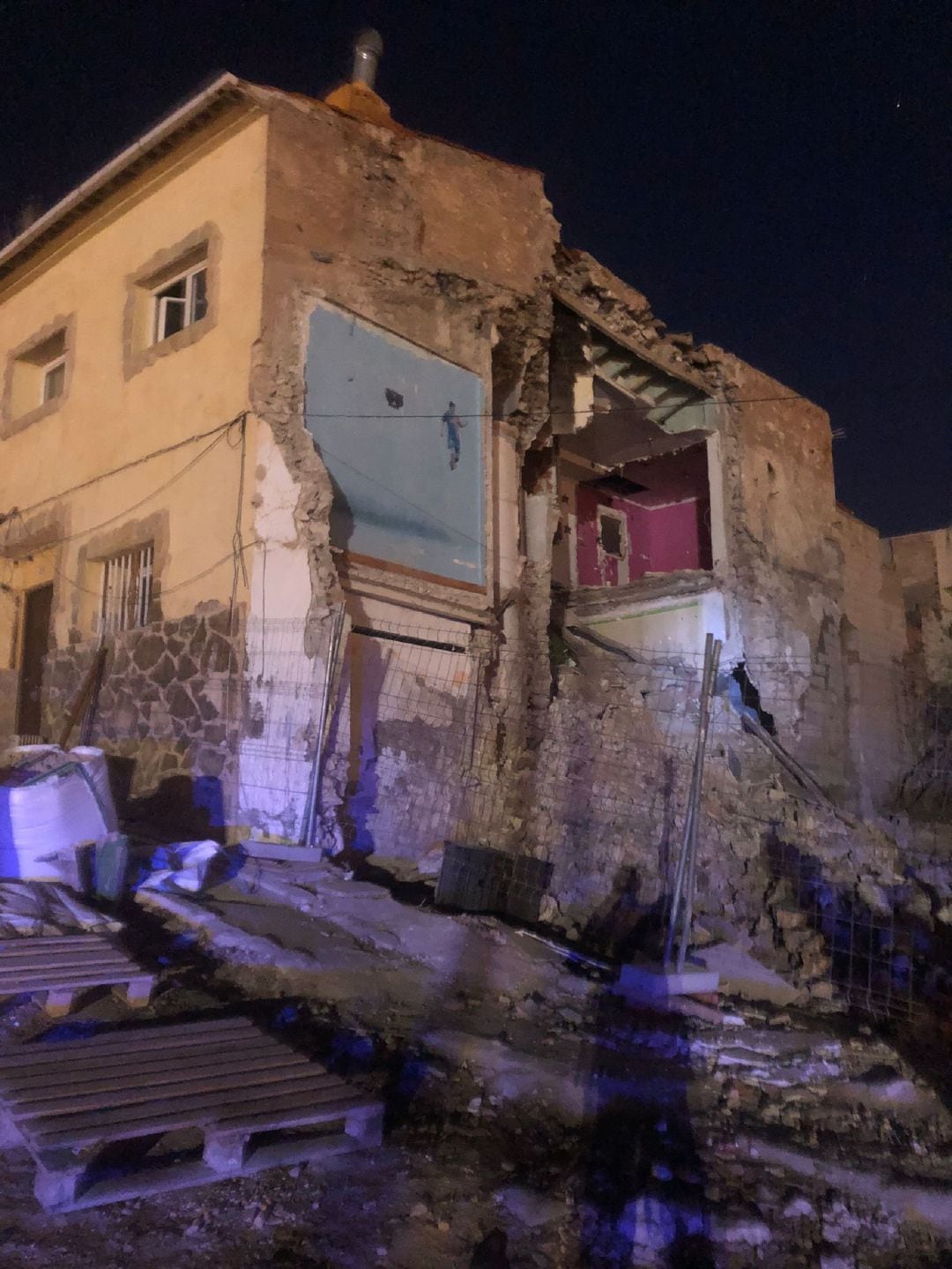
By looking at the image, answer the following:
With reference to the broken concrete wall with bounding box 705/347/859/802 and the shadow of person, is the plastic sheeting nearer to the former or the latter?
the shadow of person

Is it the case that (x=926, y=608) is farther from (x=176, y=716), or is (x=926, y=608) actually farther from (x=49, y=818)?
(x=49, y=818)

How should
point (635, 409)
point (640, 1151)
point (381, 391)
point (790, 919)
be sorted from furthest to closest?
point (635, 409), point (381, 391), point (790, 919), point (640, 1151)

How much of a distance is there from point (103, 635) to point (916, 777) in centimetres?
1201

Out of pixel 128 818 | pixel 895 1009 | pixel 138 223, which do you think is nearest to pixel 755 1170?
pixel 895 1009

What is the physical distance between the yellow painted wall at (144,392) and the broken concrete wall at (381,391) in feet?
1.15

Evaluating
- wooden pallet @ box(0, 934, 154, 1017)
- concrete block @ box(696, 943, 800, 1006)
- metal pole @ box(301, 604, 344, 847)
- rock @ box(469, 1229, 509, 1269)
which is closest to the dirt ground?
rock @ box(469, 1229, 509, 1269)

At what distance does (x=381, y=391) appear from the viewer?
9.50 metres

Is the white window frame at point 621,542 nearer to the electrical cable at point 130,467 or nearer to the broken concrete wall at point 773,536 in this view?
the broken concrete wall at point 773,536

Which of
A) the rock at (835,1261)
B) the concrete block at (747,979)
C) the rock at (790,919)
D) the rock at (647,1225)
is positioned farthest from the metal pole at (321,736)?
the rock at (835,1261)

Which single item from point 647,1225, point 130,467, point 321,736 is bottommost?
point 647,1225

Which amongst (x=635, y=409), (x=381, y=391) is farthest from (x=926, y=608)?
(x=381, y=391)

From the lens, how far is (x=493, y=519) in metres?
10.5

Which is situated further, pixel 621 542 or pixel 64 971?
pixel 621 542

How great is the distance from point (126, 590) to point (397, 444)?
354 cm
